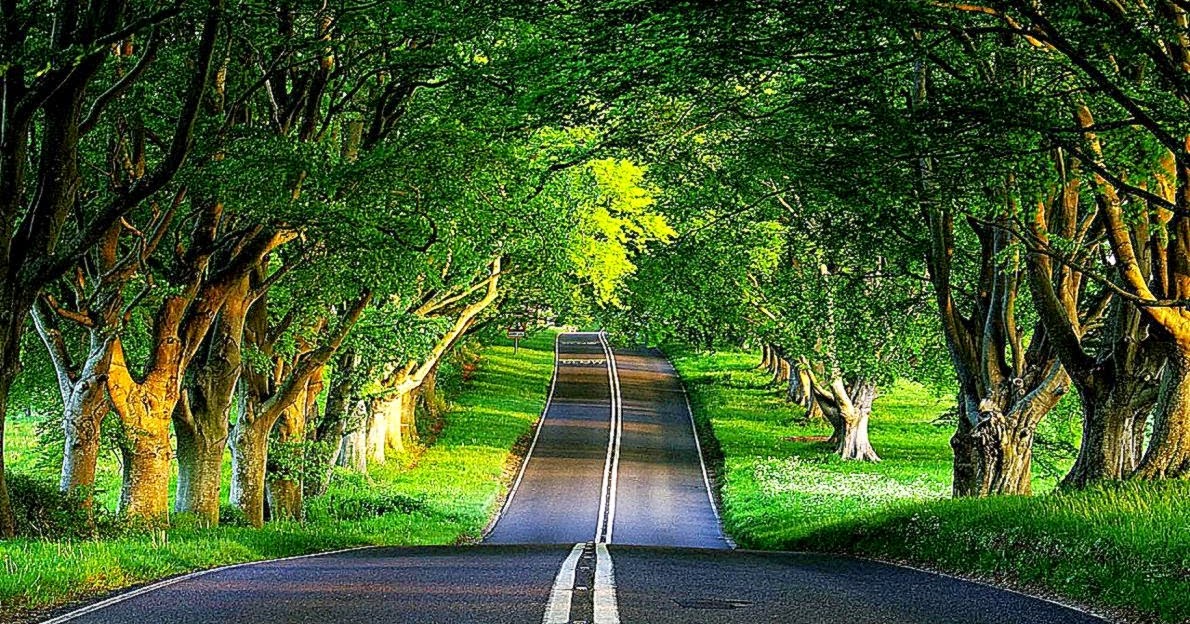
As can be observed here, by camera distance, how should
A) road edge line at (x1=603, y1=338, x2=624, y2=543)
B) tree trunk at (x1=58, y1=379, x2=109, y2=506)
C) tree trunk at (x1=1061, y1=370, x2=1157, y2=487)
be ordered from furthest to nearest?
road edge line at (x1=603, y1=338, x2=624, y2=543) → tree trunk at (x1=58, y1=379, x2=109, y2=506) → tree trunk at (x1=1061, y1=370, x2=1157, y2=487)

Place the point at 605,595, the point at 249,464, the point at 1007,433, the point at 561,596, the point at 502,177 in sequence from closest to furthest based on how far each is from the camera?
1. the point at 561,596
2. the point at 605,595
3. the point at 1007,433
4. the point at 502,177
5. the point at 249,464

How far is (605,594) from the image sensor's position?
910cm

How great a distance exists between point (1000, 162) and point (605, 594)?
6.55m

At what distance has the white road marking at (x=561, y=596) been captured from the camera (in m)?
7.65

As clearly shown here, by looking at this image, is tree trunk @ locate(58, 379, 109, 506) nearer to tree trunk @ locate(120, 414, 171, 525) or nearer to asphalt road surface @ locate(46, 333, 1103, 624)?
tree trunk @ locate(120, 414, 171, 525)

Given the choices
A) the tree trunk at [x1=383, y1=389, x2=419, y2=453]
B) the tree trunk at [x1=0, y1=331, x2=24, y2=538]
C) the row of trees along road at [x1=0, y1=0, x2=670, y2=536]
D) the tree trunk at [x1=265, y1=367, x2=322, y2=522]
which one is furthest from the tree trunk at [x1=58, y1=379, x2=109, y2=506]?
the tree trunk at [x1=383, y1=389, x2=419, y2=453]

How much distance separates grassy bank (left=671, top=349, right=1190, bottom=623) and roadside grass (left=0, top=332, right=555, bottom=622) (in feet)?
22.7

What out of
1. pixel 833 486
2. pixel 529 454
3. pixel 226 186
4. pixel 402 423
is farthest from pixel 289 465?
pixel 402 423

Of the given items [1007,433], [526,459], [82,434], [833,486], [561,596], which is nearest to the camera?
[561,596]

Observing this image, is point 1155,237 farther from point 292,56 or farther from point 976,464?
point 292,56

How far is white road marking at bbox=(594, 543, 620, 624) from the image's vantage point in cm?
778

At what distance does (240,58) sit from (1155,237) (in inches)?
452

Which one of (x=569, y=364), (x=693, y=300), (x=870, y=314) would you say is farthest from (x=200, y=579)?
(x=569, y=364)

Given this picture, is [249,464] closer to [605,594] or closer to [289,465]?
[289,465]
